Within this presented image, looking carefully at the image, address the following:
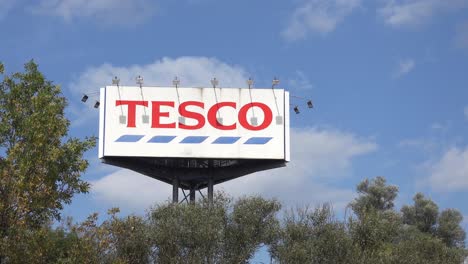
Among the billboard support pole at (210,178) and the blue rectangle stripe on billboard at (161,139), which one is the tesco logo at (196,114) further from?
the billboard support pole at (210,178)

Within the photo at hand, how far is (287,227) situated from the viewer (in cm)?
5369

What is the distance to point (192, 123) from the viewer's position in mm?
69812

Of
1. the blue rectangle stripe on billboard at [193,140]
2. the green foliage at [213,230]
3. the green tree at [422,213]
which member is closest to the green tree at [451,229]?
the green tree at [422,213]

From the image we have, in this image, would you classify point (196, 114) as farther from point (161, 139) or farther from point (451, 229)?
point (451, 229)

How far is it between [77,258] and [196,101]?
35.6 m

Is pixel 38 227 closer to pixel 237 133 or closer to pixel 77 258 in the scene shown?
pixel 77 258

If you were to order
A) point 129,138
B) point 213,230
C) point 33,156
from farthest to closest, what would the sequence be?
point 129,138 < point 213,230 < point 33,156

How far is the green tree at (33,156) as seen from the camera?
32.4 m

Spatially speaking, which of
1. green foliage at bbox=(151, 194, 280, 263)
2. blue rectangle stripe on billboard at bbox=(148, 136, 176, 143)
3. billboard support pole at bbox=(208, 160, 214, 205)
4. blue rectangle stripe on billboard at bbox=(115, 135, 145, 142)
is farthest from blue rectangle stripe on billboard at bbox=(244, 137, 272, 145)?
green foliage at bbox=(151, 194, 280, 263)

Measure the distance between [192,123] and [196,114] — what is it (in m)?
0.87

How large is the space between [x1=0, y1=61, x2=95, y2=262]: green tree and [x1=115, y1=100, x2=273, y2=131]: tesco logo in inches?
1260

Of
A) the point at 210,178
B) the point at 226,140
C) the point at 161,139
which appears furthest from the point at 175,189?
the point at 226,140

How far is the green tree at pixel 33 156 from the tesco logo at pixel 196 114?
32.0 meters

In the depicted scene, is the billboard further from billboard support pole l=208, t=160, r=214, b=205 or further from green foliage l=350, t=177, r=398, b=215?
green foliage l=350, t=177, r=398, b=215
